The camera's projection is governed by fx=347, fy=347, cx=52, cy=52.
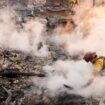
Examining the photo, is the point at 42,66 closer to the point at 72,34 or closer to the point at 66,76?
the point at 66,76

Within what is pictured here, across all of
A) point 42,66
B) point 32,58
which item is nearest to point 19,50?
point 32,58

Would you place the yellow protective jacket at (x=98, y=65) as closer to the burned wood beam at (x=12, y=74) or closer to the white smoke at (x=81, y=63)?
the white smoke at (x=81, y=63)

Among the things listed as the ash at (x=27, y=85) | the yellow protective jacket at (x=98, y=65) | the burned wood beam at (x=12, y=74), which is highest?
the yellow protective jacket at (x=98, y=65)

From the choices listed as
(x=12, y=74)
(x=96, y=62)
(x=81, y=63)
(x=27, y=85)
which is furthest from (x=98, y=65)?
(x=81, y=63)

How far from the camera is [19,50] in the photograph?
540 inches

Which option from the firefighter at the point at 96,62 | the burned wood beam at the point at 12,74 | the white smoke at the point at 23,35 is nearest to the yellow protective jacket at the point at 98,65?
the firefighter at the point at 96,62

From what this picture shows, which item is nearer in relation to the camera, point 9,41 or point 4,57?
point 4,57

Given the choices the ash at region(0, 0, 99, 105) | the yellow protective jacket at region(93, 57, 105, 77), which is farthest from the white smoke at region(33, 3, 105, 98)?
the yellow protective jacket at region(93, 57, 105, 77)

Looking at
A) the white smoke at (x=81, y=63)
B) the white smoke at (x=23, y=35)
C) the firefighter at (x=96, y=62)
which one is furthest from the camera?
the white smoke at (x=23, y=35)

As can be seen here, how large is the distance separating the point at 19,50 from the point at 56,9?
6.83m

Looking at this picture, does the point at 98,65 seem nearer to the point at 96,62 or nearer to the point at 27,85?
the point at 96,62

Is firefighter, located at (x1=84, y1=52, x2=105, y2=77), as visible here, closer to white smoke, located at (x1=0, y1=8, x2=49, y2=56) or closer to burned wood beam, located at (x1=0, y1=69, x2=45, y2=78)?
burned wood beam, located at (x1=0, y1=69, x2=45, y2=78)

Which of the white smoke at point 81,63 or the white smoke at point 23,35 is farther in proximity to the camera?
the white smoke at point 23,35

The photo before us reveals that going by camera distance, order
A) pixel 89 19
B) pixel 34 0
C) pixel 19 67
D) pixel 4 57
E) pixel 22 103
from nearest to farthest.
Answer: pixel 22 103
pixel 19 67
pixel 4 57
pixel 89 19
pixel 34 0
